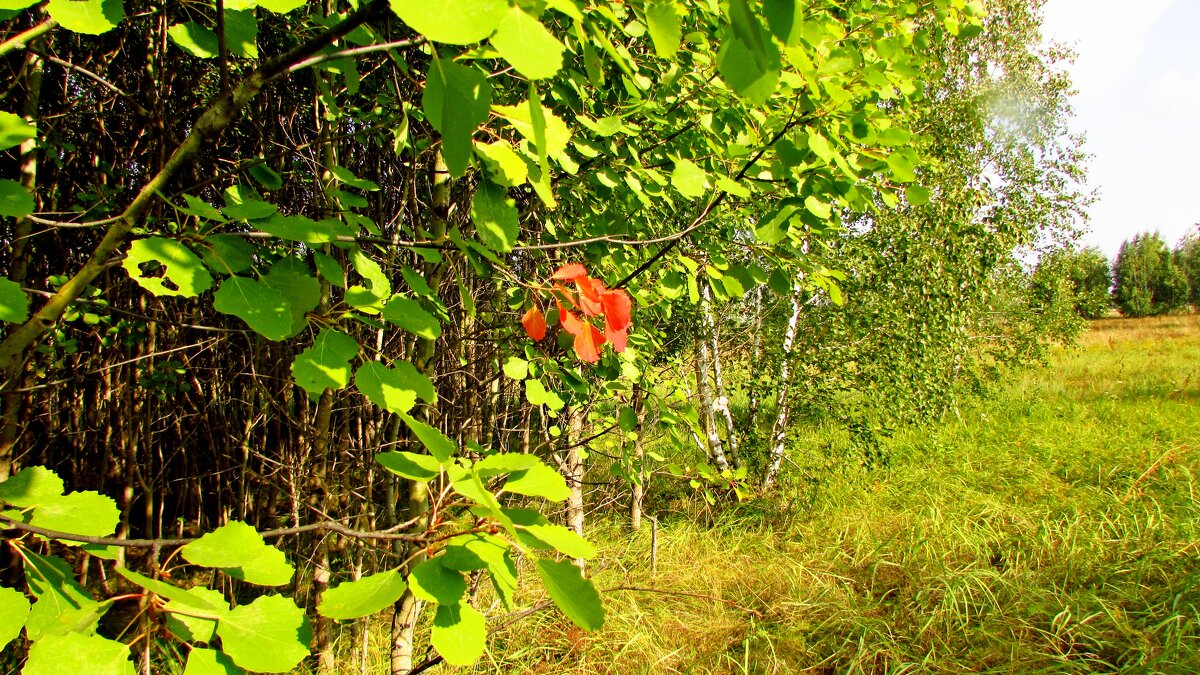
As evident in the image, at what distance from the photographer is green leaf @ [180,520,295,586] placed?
503mm

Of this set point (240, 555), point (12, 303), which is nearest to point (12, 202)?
point (12, 303)

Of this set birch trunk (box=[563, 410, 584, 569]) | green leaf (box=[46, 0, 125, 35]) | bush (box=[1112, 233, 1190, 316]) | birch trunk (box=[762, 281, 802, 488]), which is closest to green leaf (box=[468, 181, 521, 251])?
green leaf (box=[46, 0, 125, 35])

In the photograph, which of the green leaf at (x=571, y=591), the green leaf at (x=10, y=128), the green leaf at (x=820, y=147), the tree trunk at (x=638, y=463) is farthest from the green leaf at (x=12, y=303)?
the tree trunk at (x=638, y=463)

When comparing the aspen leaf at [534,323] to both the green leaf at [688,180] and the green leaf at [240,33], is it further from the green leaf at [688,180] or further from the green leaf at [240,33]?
the green leaf at [240,33]

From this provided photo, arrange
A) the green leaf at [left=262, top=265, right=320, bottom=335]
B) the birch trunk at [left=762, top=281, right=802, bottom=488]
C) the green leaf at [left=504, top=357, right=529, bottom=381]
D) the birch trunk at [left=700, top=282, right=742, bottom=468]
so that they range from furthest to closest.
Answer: the birch trunk at [left=762, top=281, right=802, bottom=488], the birch trunk at [left=700, top=282, right=742, bottom=468], the green leaf at [left=504, top=357, right=529, bottom=381], the green leaf at [left=262, top=265, right=320, bottom=335]

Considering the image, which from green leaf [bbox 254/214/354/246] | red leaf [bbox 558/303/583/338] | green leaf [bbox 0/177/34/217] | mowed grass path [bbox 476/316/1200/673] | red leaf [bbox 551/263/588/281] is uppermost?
green leaf [bbox 0/177/34/217]

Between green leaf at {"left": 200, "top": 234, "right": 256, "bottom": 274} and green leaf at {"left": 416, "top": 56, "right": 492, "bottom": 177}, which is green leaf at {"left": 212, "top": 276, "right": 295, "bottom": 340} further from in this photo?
green leaf at {"left": 416, "top": 56, "right": 492, "bottom": 177}

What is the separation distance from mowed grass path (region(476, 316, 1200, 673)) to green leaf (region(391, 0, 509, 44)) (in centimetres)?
269

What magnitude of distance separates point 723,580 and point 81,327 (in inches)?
140

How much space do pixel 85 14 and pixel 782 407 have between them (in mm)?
4563

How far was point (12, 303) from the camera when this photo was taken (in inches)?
22.0

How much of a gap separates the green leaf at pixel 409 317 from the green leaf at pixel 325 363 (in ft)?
0.24

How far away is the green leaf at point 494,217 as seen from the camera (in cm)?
74

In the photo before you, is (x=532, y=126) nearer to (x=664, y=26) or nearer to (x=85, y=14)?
(x=664, y=26)
